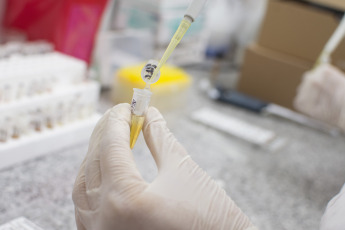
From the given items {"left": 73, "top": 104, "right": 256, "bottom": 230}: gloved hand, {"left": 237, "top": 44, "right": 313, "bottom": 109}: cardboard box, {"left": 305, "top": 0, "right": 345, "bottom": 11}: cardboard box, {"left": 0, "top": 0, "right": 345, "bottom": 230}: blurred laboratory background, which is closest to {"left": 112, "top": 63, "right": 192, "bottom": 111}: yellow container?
{"left": 0, "top": 0, "right": 345, "bottom": 230}: blurred laboratory background

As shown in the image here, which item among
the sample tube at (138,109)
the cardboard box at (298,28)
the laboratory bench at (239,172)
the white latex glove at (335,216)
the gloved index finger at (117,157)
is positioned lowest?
the laboratory bench at (239,172)

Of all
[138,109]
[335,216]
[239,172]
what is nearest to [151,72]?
[138,109]

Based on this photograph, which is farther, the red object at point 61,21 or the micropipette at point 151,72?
the red object at point 61,21

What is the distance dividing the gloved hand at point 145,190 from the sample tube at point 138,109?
14mm

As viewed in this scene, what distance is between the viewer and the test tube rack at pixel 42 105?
1208 millimetres

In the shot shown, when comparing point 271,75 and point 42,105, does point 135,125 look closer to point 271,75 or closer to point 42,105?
point 42,105

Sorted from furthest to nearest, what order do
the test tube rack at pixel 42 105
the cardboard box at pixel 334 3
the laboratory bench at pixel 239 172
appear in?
the cardboard box at pixel 334 3 < the test tube rack at pixel 42 105 < the laboratory bench at pixel 239 172

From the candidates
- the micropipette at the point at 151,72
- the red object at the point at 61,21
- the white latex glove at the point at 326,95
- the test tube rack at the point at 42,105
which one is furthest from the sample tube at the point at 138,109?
the white latex glove at the point at 326,95

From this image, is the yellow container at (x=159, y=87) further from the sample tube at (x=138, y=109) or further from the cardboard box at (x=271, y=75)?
the sample tube at (x=138, y=109)

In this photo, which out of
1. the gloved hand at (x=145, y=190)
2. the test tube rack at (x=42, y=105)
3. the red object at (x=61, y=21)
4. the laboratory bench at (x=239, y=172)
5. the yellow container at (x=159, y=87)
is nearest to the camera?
the gloved hand at (x=145, y=190)

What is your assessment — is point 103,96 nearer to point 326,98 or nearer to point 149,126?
point 326,98

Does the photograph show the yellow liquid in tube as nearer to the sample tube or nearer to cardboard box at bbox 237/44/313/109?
the sample tube

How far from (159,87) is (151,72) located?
3.17 ft

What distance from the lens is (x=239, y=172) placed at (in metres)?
1.46
